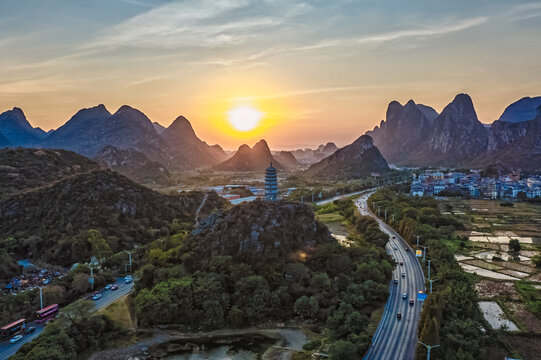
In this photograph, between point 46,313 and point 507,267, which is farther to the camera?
point 507,267

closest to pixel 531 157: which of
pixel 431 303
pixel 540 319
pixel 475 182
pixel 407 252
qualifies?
pixel 475 182

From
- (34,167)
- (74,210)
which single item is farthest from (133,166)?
(74,210)

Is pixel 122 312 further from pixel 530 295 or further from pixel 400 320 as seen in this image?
pixel 530 295

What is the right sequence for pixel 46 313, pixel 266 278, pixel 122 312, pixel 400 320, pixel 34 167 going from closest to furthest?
1. pixel 400 320
2. pixel 46 313
3. pixel 122 312
4. pixel 266 278
5. pixel 34 167

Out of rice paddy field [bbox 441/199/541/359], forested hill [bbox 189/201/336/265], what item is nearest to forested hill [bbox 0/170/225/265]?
forested hill [bbox 189/201/336/265]

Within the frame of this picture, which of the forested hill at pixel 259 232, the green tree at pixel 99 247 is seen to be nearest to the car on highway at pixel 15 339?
the green tree at pixel 99 247

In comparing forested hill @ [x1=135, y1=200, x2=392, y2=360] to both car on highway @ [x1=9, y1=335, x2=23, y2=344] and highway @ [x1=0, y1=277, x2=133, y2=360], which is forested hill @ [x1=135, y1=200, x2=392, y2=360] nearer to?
highway @ [x1=0, y1=277, x2=133, y2=360]

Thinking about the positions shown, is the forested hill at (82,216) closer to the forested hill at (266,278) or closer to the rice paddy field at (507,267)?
the forested hill at (266,278)
